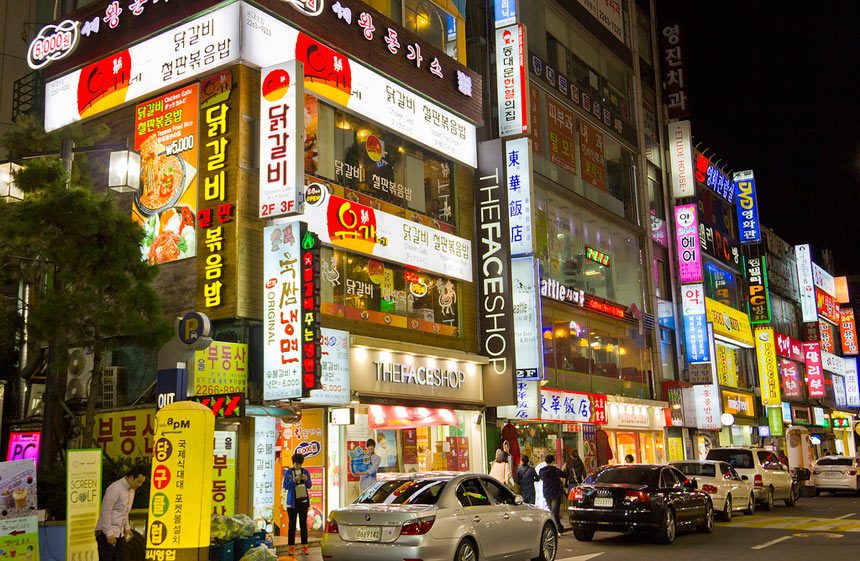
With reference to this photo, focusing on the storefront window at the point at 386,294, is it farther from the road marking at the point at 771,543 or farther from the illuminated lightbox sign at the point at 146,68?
the road marking at the point at 771,543

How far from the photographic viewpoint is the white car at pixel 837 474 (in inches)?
1231

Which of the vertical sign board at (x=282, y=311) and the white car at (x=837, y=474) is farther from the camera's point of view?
the white car at (x=837, y=474)

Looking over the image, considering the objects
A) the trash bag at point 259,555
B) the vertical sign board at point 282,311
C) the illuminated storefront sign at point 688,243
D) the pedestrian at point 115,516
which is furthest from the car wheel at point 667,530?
the illuminated storefront sign at point 688,243

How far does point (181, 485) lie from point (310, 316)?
6.11 metres

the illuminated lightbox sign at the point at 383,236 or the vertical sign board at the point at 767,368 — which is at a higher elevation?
the illuminated lightbox sign at the point at 383,236

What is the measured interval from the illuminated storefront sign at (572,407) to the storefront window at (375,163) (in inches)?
265

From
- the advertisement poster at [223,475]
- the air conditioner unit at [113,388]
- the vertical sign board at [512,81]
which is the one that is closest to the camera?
the advertisement poster at [223,475]

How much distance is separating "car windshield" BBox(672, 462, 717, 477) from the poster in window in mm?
13576

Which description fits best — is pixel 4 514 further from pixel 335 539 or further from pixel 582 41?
pixel 582 41

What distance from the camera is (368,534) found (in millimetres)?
11367

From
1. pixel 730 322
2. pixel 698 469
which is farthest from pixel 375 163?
pixel 730 322

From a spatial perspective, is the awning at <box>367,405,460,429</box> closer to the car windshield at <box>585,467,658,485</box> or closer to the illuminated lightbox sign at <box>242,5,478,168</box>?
the car windshield at <box>585,467,658,485</box>

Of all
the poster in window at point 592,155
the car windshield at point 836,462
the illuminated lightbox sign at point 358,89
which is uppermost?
the poster in window at point 592,155

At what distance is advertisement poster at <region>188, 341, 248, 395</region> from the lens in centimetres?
1658
